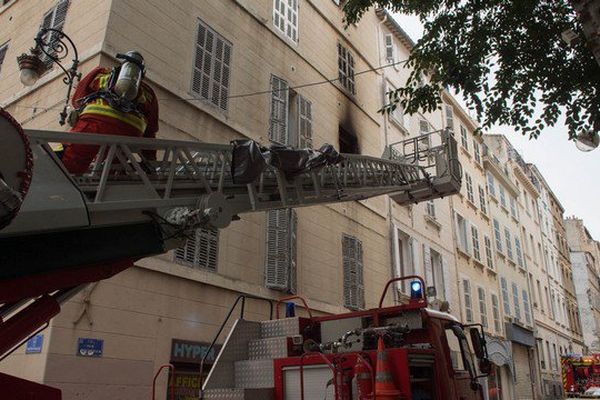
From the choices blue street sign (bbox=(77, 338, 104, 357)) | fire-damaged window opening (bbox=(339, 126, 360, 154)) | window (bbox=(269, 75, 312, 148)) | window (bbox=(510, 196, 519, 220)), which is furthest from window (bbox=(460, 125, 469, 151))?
blue street sign (bbox=(77, 338, 104, 357))

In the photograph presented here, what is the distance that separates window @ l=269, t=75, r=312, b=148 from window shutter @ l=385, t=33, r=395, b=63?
6.69 m

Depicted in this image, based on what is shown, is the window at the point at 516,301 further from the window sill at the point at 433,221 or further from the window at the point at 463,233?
the window sill at the point at 433,221

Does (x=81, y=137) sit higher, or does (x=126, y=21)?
(x=126, y=21)

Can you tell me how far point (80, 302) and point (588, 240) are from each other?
61.4 meters

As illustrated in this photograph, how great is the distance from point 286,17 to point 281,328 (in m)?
9.40

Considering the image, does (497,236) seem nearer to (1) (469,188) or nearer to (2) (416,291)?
(1) (469,188)

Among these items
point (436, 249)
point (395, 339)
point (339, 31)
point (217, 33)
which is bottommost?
point (395, 339)

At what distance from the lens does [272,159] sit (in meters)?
4.78

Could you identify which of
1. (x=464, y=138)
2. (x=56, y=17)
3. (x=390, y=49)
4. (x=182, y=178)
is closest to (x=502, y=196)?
(x=464, y=138)

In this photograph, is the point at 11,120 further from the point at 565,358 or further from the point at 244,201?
the point at 565,358

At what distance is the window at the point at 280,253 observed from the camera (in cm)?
1021

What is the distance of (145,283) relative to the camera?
7785mm

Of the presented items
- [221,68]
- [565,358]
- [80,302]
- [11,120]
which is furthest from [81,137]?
[565,358]

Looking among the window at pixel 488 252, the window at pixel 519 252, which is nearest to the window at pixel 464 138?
the window at pixel 488 252
